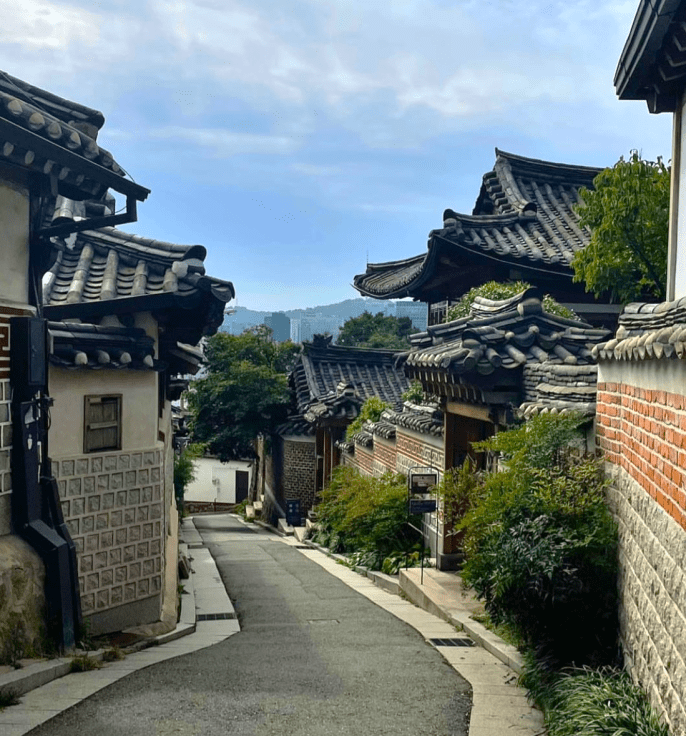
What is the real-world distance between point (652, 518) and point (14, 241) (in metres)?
7.19

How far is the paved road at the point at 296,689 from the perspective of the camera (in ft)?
23.4

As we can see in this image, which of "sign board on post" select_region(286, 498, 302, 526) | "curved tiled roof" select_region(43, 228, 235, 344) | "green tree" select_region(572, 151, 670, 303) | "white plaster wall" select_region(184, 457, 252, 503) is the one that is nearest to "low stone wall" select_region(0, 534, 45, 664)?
"curved tiled roof" select_region(43, 228, 235, 344)

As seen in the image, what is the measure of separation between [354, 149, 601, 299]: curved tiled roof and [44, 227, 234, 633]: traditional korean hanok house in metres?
8.19

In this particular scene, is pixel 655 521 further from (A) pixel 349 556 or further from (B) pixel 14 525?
(A) pixel 349 556

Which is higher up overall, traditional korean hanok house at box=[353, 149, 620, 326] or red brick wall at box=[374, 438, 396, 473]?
traditional korean hanok house at box=[353, 149, 620, 326]

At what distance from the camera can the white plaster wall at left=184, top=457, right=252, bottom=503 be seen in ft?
180

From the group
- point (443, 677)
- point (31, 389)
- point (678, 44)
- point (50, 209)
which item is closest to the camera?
point (678, 44)

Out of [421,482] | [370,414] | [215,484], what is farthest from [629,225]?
[215,484]

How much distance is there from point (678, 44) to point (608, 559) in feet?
14.9

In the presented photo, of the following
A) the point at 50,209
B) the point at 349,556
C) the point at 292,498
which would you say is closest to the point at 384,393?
the point at 292,498

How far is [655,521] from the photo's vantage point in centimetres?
614

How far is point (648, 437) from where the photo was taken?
6559mm

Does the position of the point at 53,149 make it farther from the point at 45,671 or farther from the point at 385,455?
the point at 385,455

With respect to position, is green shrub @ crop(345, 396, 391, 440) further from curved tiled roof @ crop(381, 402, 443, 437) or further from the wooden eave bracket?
the wooden eave bracket
